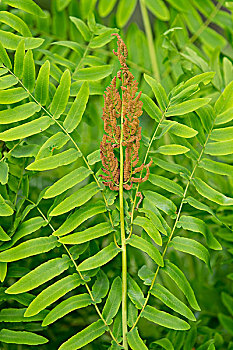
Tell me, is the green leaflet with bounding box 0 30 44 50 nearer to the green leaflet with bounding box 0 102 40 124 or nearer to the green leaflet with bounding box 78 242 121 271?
the green leaflet with bounding box 0 102 40 124

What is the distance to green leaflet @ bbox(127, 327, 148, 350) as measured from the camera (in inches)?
21.6

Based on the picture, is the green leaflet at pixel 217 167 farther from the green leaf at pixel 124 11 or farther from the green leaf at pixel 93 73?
the green leaf at pixel 124 11

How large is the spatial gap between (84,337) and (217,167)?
0.29 m

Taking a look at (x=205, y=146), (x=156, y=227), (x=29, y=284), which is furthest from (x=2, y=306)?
(x=205, y=146)

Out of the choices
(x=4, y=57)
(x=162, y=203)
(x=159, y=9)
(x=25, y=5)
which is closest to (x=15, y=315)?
(x=162, y=203)

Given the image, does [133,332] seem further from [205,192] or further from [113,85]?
[113,85]

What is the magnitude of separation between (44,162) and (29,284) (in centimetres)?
15

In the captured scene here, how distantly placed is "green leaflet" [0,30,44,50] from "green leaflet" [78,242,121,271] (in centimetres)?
31

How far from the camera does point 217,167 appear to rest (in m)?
0.62

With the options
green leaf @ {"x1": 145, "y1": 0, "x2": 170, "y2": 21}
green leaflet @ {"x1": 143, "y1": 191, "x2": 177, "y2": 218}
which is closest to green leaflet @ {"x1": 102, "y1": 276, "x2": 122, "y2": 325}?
green leaflet @ {"x1": 143, "y1": 191, "x2": 177, "y2": 218}

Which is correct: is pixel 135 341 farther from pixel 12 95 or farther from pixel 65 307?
pixel 12 95

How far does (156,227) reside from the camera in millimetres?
582

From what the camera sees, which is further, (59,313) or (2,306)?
(2,306)

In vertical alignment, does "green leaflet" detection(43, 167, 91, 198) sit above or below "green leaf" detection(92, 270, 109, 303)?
above
